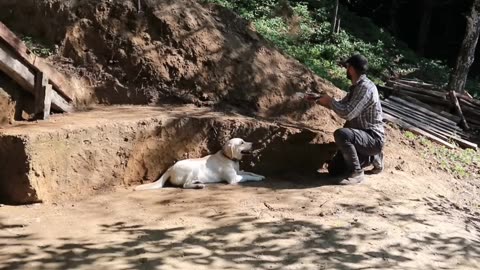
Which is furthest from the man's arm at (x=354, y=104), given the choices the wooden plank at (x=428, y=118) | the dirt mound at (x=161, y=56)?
the wooden plank at (x=428, y=118)

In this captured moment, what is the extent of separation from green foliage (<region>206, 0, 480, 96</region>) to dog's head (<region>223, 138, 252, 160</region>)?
5.89 m

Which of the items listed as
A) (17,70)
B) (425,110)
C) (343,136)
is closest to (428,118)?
(425,110)

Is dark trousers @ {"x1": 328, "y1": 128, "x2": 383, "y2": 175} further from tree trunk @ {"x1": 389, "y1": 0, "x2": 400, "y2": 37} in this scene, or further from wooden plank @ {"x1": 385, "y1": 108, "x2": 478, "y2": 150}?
tree trunk @ {"x1": 389, "y1": 0, "x2": 400, "y2": 37}

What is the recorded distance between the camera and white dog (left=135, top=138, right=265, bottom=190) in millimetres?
6641

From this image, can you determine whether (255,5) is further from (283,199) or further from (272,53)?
(283,199)

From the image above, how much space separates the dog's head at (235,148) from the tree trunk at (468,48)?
22.9 ft

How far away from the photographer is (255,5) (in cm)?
1611

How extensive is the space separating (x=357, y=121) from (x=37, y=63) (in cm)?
397

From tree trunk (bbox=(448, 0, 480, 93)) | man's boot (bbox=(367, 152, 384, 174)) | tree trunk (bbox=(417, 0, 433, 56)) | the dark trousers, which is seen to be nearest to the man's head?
the dark trousers

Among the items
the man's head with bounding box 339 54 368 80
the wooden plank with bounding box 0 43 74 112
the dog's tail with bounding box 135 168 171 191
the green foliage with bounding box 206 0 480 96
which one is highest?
the green foliage with bounding box 206 0 480 96

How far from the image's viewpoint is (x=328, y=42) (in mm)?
15586

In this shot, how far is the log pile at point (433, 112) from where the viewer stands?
386 inches

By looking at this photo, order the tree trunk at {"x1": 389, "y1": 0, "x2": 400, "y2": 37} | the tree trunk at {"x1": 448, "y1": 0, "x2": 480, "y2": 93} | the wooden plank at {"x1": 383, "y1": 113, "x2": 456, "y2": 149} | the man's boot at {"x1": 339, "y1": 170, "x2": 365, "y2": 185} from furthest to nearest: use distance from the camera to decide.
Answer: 1. the tree trunk at {"x1": 389, "y1": 0, "x2": 400, "y2": 37}
2. the tree trunk at {"x1": 448, "y1": 0, "x2": 480, "y2": 93}
3. the wooden plank at {"x1": 383, "y1": 113, "x2": 456, "y2": 149}
4. the man's boot at {"x1": 339, "y1": 170, "x2": 365, "y2": 185}

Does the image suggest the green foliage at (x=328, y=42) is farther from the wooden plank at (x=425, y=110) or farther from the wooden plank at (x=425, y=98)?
the wooden plank at (x=425, y=110)
